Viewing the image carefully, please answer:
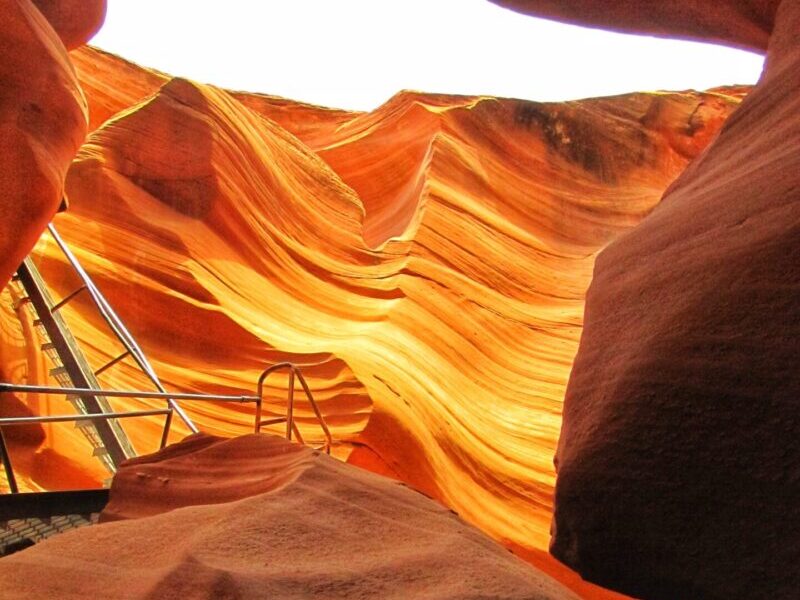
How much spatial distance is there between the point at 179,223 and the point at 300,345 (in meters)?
1.24

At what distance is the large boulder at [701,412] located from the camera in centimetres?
159

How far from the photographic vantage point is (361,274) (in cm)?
801

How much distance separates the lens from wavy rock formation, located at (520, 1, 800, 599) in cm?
159

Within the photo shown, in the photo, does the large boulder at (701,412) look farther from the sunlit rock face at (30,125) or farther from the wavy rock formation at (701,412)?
the sunlit rock face at (30,125)

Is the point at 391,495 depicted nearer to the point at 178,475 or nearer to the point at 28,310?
the point at 178,475

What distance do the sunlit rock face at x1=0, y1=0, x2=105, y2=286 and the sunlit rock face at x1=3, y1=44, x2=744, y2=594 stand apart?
1629 mm

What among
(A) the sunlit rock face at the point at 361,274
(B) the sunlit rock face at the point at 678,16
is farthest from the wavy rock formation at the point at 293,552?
(A) the sunlit rock face at the point at 361,274

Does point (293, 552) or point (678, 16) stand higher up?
point (678, 16)

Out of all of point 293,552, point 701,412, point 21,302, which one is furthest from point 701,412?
point 21,302

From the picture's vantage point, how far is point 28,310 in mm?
5484

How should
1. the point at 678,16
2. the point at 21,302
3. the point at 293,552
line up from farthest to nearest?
the point at 21,302
the point at 678,16
the point at 293,552

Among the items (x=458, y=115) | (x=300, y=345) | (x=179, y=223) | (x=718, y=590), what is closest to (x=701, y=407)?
(x=718, y=590)

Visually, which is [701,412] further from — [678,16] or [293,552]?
[678,16]

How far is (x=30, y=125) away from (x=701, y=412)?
3397 millimetres
